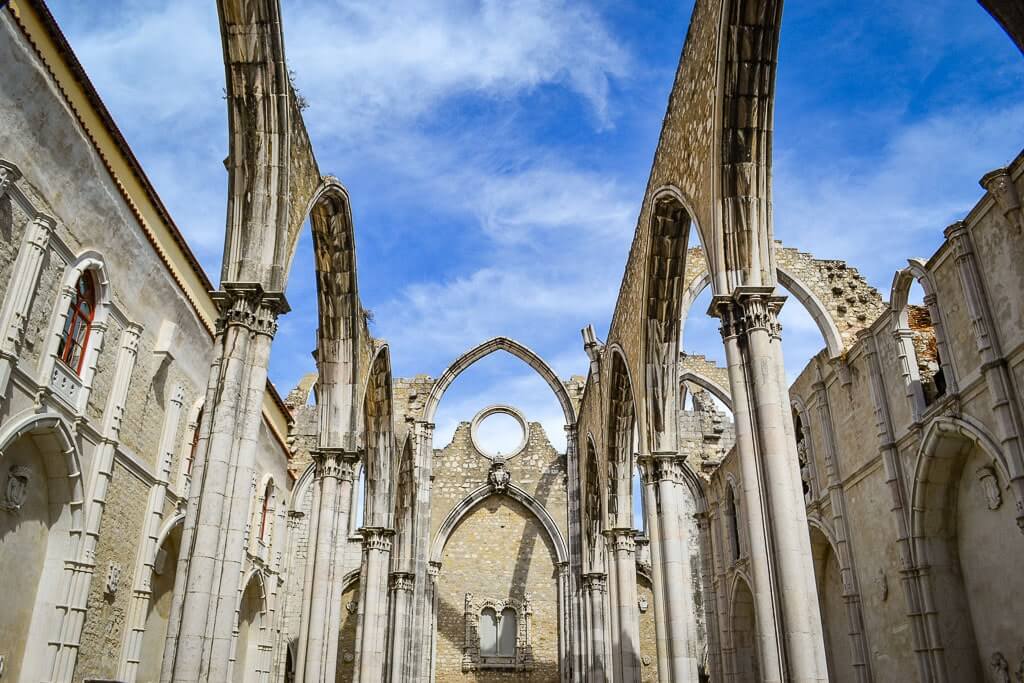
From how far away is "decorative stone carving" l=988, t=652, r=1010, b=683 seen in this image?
1034 centimetres

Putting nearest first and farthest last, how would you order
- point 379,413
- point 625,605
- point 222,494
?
point 222,494
point 625,605
point 379,413

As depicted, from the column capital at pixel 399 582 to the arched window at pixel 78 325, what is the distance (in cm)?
1212

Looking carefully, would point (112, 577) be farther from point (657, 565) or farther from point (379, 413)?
point (657, 565)

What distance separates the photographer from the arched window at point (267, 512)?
17750 mm

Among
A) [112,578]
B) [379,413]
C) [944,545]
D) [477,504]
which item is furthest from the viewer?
[477,504]

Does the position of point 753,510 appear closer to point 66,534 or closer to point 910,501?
point 910,501

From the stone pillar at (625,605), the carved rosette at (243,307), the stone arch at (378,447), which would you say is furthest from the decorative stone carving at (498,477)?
the carved rosette at (243,307)

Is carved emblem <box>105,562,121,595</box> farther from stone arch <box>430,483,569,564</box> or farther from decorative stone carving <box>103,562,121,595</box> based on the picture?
stone arch <box>430,483,569,564</box>

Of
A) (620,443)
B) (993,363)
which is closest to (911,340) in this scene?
(993,363)

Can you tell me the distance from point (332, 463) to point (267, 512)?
235 inches

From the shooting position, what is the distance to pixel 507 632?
75.5 feet

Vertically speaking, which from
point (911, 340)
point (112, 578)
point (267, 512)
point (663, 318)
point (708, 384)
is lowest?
point (112, 578)

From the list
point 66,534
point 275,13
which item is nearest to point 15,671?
point 66,534

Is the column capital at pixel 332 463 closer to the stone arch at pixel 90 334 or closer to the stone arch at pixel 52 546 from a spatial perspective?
the stone arch at pixel 52 546
